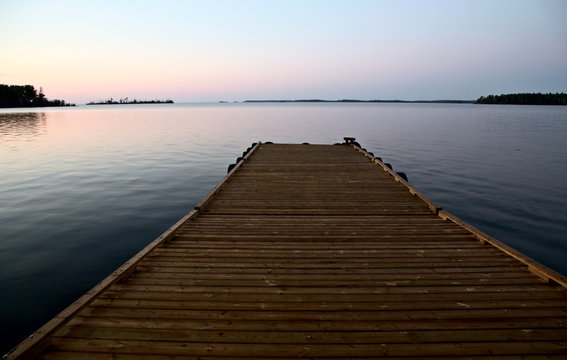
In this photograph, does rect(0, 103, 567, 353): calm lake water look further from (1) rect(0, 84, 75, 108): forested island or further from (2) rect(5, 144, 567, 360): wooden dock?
(1) rect(0, 84, 75, 108): forested island

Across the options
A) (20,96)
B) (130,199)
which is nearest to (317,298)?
(130,199)

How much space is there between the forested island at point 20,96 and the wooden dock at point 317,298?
16042 centimetres

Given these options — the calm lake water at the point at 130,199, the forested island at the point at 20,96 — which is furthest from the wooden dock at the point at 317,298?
the forested island at the point at 20,96

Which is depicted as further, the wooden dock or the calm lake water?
the calm lake water

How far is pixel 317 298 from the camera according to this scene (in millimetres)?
4074

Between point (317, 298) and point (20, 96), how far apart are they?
6910 inches

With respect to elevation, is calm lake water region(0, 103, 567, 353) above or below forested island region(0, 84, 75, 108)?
below

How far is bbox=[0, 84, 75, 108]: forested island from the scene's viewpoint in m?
123

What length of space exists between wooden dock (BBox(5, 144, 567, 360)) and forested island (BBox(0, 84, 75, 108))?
160 meters

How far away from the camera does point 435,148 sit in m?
27.7

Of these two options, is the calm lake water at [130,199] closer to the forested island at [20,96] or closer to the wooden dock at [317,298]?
the wooden dock at [317,298]

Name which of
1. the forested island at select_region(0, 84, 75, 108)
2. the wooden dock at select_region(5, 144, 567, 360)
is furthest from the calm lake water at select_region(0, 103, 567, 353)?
the forested island at select_region(0, 84, 75, 108)

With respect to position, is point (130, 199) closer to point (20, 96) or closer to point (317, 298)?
point (317, 298)

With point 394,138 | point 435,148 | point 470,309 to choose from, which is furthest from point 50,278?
point 394,138
